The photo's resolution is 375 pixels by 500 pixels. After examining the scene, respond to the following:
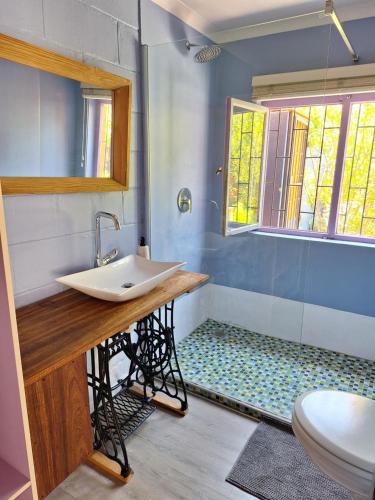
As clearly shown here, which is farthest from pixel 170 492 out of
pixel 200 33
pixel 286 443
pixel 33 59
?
pixel 200 33

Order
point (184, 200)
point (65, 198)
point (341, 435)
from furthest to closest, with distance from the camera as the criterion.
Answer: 1. point (184, 200)
2. point (65, 198)
3. point (341, 435)

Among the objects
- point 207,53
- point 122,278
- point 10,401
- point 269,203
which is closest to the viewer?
point 10,401

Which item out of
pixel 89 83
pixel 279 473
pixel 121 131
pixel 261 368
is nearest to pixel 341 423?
pixel 279 473

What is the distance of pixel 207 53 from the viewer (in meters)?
2.49

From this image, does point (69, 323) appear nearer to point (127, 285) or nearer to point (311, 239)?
point (127, 285)

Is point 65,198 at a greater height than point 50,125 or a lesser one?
lesser

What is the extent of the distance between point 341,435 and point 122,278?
1204 millimetres

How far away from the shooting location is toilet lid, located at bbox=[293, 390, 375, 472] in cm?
114

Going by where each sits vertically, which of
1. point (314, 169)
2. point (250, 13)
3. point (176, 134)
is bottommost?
point (314, 169)

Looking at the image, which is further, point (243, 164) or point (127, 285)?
point (243, 164)

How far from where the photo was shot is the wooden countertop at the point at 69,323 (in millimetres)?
1123

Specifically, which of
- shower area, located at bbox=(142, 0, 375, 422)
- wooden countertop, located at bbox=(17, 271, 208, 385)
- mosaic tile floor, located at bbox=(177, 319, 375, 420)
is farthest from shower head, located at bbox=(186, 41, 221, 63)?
mosaic tile floor, located at bbox=(177, 319, 375, 420)

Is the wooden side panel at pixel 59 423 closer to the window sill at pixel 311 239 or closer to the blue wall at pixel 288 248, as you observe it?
the blue wall at pixel 288 248

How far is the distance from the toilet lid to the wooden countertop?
757 millimetres
